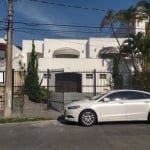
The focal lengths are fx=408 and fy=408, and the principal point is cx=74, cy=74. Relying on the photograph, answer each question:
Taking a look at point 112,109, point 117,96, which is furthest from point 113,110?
point 117,96

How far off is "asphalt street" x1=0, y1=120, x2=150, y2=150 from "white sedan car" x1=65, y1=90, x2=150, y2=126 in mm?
336

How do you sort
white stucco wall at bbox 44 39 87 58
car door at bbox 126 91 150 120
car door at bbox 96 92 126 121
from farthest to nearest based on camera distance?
white stucco wall at bbox 44 39 87 58
car door at bbox 126 91 150 120
car door at bbox 96 92 126 121

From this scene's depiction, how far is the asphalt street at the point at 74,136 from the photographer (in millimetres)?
11625

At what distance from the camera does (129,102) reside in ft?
55.0

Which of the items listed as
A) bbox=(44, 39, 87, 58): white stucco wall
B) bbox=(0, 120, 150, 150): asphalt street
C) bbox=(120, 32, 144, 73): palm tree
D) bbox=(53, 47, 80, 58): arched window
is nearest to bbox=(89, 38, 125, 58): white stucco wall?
bbox=(44, 39, 87, 58): white stucco wall

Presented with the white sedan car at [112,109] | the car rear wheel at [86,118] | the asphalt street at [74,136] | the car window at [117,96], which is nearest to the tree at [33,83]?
the asphalt street at [74,136]

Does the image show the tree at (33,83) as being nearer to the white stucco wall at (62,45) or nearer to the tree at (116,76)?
the tree at (116,76)

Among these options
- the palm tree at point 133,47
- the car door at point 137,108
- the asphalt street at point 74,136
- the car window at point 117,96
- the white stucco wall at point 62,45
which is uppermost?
the white stucco wall at point 62,45

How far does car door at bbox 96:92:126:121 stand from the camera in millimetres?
16484

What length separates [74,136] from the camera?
13633mm

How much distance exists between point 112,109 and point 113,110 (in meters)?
0.06

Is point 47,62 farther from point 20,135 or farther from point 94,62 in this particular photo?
point 20,135

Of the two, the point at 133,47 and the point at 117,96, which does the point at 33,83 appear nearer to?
the point at 133,47

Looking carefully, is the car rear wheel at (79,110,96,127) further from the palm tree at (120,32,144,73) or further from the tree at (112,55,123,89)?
the palm tree at (120,32,144,73)
